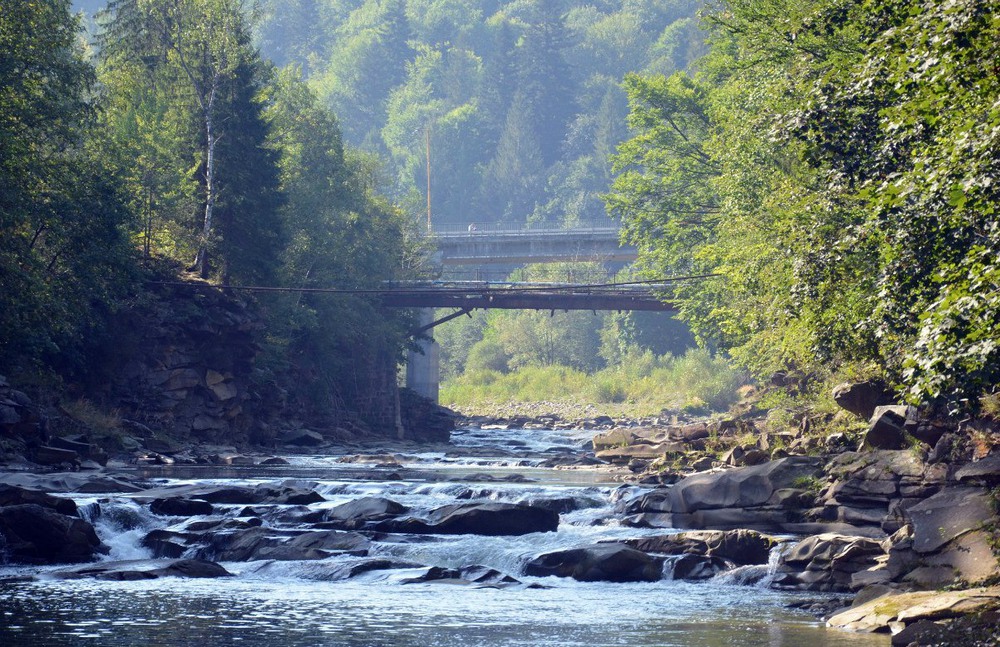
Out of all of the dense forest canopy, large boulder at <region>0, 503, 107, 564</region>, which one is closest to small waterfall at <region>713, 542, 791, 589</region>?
the dense forest canopy

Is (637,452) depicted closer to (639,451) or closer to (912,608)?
(639,451)

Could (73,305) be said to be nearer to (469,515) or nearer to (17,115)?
(17,115)

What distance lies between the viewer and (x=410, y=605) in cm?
1969

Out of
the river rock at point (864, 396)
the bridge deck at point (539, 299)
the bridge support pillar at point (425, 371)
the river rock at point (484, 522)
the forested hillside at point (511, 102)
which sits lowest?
the river rock at point (484, 522)

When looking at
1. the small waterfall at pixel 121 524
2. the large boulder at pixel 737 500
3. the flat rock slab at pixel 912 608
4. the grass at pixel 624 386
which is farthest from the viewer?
the grass at pixel 624 386

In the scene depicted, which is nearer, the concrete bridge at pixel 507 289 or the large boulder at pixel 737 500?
the large boulder at pixel 737 500

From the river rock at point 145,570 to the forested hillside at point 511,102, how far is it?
115046mm

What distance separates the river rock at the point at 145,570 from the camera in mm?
22016

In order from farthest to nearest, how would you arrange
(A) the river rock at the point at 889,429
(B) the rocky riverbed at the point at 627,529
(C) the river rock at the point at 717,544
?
(A) the river rock at the point at 889,429 < (C) the river rock at the point at 717,544 < (B) the rocky riverbed at the point at 627,529

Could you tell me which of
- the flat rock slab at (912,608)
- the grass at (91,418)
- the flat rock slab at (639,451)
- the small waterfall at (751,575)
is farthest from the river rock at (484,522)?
the grass at (91,418)

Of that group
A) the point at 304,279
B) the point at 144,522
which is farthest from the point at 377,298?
the point at 144,522

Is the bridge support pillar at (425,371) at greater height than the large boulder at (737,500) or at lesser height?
greater

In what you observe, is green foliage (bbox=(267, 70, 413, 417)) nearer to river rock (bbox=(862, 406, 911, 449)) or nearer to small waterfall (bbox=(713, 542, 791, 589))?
river rock (bbox=(862, 406, 911, 449))

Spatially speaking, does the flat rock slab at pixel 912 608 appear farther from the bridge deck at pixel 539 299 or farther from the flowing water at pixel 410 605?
the bridge deck at pixel 539 299
